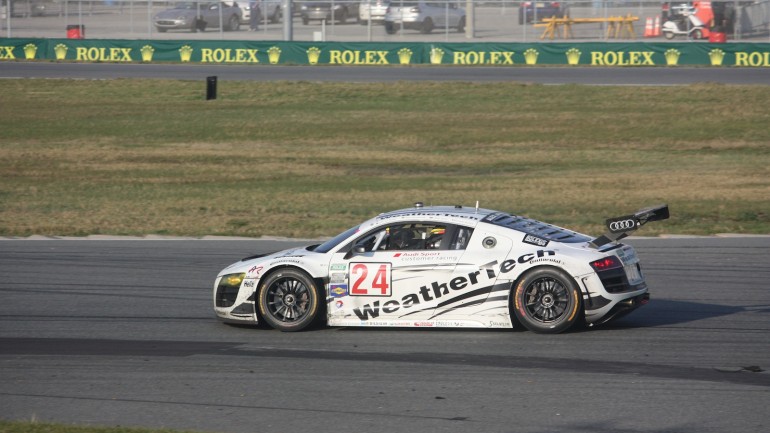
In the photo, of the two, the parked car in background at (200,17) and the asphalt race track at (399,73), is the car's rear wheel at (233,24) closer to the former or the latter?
the parked car in background at (200,17)

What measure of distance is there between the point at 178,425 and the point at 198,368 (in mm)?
1703

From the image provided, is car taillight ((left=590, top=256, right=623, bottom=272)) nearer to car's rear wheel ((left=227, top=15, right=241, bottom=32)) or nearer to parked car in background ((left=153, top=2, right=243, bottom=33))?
parked car in background ((left=153, top=2, right=243, bottom=33))

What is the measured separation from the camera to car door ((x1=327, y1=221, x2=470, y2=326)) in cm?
1058

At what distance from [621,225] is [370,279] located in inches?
101

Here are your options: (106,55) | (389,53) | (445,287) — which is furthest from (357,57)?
(445,287)

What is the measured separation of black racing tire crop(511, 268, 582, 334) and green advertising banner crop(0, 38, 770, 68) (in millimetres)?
38634

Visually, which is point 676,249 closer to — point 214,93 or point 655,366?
point 655,366

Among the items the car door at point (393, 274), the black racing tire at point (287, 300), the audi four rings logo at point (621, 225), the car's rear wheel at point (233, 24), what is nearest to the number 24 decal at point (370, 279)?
the car door at point (393, 274)

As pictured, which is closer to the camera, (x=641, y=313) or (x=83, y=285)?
(x=641, y=313)

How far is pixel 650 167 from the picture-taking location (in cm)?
2650

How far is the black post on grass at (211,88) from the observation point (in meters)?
39.4

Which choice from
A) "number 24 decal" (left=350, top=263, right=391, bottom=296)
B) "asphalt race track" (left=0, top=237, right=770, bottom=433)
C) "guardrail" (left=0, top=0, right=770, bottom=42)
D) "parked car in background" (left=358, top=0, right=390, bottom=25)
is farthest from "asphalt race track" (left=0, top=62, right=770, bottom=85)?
"number 24 decal" (left=350, top=263, right=391, bottom=296)


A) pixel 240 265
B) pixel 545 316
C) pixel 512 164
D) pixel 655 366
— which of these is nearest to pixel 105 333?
pixel 240 265

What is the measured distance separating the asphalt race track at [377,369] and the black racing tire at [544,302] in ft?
0.41
